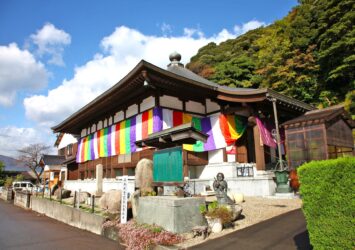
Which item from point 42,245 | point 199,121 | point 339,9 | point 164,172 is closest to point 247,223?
point 164,172

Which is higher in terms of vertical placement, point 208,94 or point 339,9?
point 339,9

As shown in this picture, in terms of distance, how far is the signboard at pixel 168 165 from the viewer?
7930mm

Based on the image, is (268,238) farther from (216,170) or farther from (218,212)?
(216,170)

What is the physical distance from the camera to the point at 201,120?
15.9 meters

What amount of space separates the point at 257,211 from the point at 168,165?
10.9 feet

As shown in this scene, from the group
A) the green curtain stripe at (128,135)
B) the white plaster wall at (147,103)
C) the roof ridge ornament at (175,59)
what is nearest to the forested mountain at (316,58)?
the roof ridge ornament at (175,59)

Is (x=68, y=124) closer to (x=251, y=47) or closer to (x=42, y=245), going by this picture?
(x=42, y=245)

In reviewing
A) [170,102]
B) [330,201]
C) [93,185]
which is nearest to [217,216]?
[330,201]

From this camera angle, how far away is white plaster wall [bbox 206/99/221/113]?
621 inches

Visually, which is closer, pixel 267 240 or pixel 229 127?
pixel 267 240

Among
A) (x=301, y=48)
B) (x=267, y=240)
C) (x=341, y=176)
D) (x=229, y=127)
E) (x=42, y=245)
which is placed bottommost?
(x=42, y=245)

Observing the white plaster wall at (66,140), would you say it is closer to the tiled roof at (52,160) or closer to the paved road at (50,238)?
the tiled roof at (52,160)

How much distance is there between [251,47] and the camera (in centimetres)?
4197

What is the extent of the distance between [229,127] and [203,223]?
829cm
